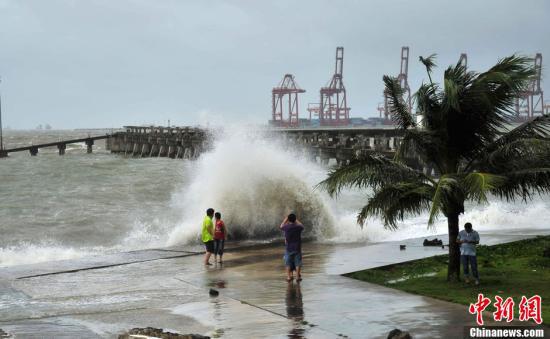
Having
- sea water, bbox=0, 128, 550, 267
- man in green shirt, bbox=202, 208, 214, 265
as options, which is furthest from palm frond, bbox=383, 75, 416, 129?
man in green shirt, bbox=202, 208, 214, 265

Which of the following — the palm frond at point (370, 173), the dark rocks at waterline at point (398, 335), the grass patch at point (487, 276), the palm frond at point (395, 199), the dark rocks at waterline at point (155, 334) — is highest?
the palm frond at point (370, 173)

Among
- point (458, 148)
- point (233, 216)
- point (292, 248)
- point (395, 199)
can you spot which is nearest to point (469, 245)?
point (395, 199)

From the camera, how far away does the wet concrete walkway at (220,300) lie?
9.84m

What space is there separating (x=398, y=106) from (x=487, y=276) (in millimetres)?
3204

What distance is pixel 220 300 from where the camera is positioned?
11875 millimetres

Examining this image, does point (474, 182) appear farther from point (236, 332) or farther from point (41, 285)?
point (41, 285)

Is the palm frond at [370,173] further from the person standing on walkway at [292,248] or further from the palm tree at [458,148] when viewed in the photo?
the person standing on walkway at [292,248]

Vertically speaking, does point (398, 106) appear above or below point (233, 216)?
above

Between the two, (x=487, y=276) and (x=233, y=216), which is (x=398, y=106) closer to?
(x=487, y=276)

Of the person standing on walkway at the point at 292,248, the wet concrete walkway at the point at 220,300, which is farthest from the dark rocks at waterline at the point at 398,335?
the person standing on walkway at the point at 292,248

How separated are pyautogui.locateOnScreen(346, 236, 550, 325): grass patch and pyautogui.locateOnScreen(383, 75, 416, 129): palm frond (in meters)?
2.62

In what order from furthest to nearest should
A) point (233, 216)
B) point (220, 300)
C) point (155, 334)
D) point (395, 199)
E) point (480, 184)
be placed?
point (233, 216) < point (395, 199) < point (220, 300) < point (480, 184) < point (155, 334)

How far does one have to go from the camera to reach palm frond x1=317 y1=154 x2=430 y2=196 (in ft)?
42.5

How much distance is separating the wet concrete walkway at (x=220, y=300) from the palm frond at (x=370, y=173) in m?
1.67
